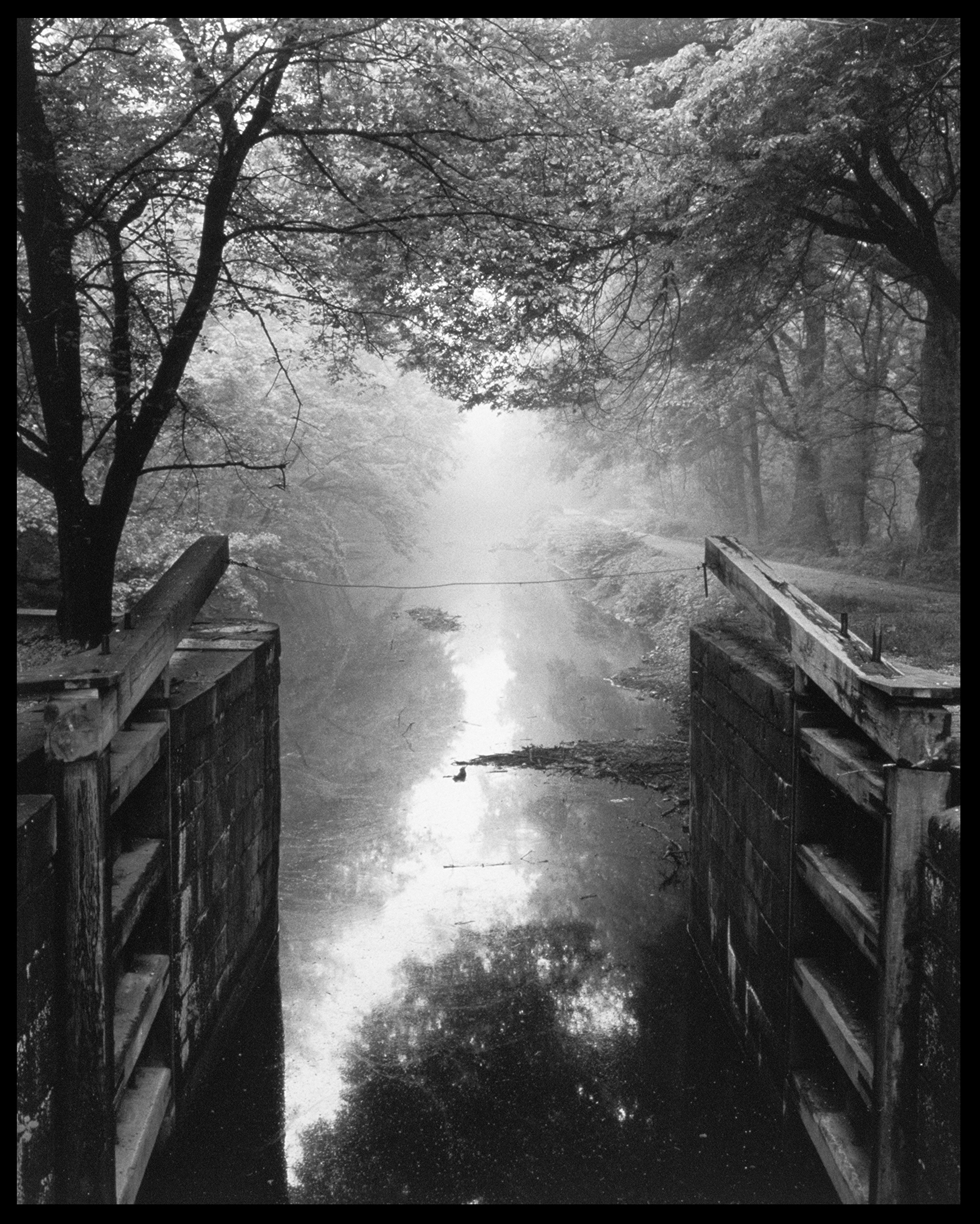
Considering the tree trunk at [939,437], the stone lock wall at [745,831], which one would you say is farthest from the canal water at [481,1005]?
the tree trunk at [939,437]

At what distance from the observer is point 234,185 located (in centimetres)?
718

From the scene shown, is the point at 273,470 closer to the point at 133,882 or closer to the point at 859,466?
the point at 133,882

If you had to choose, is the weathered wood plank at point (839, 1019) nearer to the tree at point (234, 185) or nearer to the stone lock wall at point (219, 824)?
the stone lock wall at point (219, 824)

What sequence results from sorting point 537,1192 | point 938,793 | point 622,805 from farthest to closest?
point 622,805 → point 537,1192 → point 938,793

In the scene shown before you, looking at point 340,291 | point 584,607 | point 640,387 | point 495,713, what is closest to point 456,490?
point 584,607

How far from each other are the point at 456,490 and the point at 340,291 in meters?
76.5

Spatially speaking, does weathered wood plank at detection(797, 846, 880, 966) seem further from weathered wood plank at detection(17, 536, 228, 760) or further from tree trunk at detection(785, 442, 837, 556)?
tree trunk at detection(785, 442, 837, 556)

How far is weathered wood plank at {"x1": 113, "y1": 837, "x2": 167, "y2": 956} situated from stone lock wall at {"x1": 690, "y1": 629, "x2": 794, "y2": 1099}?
3633 millimetres

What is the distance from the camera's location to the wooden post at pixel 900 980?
390 cm

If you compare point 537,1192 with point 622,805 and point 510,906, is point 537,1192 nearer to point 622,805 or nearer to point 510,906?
point 510,906

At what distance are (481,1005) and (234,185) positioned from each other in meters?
6.66

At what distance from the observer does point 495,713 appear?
1658 centimetres

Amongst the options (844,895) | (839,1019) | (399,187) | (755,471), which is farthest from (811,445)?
(839,1019)

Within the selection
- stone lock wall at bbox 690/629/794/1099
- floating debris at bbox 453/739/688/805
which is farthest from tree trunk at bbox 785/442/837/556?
stone lock wall at bbox 690/629/794/1099
